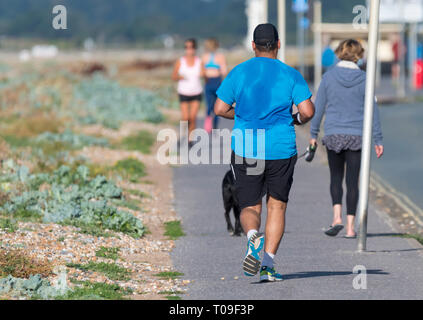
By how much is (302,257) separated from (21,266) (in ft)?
8.52

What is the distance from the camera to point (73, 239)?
913cm

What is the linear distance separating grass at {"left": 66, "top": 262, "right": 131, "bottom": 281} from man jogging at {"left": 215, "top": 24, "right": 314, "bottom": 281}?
42.3 inches

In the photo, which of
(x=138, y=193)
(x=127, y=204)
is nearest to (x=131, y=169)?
(x=138, y=193)

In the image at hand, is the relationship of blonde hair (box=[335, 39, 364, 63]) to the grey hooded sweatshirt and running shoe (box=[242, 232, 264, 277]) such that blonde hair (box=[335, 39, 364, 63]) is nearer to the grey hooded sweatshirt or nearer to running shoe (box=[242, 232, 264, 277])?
the grey hooded sweatshirt

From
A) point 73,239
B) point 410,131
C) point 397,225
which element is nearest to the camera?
point 73,239

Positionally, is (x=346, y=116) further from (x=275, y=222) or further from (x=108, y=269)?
(x=108, y=269)

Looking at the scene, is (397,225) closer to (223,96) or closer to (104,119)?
(223,96)

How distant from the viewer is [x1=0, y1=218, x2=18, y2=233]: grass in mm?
9094
